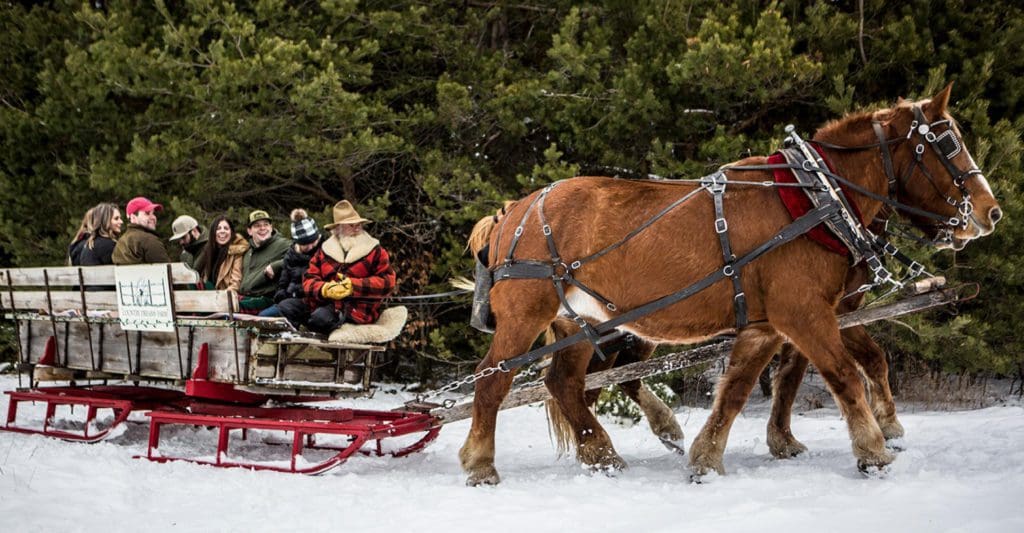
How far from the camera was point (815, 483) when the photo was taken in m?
4.57

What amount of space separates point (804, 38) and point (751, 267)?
4.84m

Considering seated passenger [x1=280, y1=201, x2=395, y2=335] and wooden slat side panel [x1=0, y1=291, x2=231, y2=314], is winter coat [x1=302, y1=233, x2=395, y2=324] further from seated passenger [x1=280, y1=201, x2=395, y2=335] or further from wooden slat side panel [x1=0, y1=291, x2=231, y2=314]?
wooden slat side panel [x1=0, y1=291, x2=231, y2=314]

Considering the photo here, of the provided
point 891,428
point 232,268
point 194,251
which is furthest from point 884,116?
point 194,251

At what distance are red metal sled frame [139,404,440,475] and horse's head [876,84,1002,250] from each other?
342cm

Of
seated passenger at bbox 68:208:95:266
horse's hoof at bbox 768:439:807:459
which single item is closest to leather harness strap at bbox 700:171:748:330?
horse's hoof at bbox 768:439:807:459

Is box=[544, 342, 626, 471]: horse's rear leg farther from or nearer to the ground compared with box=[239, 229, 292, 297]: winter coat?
nearer to the ground

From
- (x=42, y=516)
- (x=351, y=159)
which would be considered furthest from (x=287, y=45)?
(x=42, y=516)

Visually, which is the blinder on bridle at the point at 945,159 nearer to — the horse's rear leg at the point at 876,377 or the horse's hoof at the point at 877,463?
the horse's rear leg at the point at 876,377

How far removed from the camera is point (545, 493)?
4789 mm

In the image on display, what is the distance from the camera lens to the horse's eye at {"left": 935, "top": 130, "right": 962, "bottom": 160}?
4742mm

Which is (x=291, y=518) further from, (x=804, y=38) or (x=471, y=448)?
(x=804, y=38)

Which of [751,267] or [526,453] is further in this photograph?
[526,453]

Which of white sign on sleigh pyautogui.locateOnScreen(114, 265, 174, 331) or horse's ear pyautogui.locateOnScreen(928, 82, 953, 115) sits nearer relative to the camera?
horse's ear pyautogui.locateOnScreen(928, 82, 953, 115)

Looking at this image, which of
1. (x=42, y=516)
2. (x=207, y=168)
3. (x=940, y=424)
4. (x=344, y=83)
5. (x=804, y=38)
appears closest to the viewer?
(x=42, y=516)
